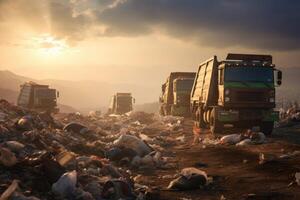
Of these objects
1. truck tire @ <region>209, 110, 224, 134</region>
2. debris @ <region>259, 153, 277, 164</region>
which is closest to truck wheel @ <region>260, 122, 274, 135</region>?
truck tire @ <region>209, 110, 224, 134</region>

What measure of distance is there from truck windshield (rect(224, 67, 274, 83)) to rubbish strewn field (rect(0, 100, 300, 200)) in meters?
3.39

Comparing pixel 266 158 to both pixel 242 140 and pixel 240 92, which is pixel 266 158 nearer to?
pixel 242 140

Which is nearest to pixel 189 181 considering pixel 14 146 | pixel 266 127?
pixel 14 146

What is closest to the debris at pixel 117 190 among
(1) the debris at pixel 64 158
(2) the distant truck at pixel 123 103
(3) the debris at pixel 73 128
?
(1) the debris at pixel 64 158

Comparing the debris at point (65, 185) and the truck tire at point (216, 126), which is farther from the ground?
the truck tire at point (216, 126)

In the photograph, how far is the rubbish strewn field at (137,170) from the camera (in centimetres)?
694

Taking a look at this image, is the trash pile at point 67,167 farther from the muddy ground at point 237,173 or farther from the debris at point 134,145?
the muddy ground at point 237,173

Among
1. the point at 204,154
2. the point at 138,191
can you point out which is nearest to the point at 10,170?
the point at 138,191

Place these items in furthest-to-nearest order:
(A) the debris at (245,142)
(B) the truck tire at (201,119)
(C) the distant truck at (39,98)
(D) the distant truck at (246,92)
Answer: (C) the distant truck at (39,98) → (B) the truck tire at (201,119) → (D) the distant truck at (246,92) → (A) the debris at (245,142)

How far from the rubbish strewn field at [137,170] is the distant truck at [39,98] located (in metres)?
17.6

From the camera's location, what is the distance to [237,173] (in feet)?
31.2

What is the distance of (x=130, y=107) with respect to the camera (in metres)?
44.7

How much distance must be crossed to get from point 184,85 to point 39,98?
410 inches

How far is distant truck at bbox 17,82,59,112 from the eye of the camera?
31578mm
